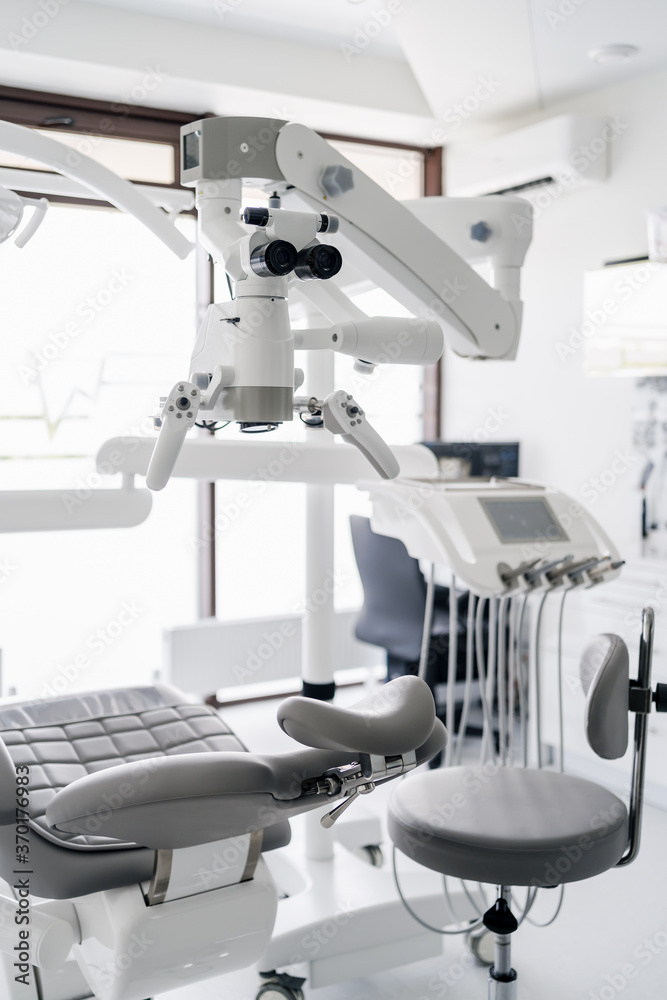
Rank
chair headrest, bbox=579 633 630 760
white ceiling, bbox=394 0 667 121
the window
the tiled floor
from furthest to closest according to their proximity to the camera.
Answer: the window
white ceiling, bbox=394 0 667 121
the tiled floor
chair headrest, bbox=579 633 630 760

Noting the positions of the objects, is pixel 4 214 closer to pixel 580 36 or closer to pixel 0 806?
pixel 0 806

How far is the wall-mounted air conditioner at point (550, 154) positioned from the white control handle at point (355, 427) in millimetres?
2611

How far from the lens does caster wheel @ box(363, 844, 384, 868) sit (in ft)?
8.42

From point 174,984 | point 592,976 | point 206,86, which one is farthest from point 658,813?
point 206,86

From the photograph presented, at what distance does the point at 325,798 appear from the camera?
1104 mm

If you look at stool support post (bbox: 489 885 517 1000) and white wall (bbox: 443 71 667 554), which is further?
white wall (bbox: 443 71 667 554)

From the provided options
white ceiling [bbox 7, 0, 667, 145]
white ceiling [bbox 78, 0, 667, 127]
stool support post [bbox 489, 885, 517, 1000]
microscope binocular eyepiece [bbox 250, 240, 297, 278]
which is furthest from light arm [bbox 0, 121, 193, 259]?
white ceiling [bbox 78, 0, 667, 127]

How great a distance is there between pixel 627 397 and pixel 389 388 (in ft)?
4.15

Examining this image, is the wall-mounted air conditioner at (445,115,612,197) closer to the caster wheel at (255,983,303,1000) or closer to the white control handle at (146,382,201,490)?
the white control handle at (146,382,201,490)

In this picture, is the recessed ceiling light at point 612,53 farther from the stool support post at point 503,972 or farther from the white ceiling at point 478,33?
the stool support post at point 503,972

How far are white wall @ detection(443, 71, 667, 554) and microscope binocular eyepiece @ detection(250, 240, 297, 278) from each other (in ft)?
8.51

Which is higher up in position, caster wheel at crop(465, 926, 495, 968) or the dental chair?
the dental chair

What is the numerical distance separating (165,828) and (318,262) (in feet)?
2.33

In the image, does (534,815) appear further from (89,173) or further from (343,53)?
(343,53)
